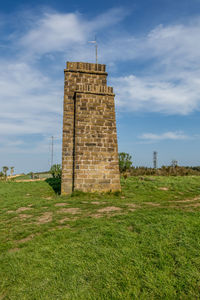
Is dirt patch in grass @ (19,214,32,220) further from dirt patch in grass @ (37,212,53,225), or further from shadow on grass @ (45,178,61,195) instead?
shadow on grass @ (45,178,61,195)

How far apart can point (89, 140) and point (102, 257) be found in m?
6.74

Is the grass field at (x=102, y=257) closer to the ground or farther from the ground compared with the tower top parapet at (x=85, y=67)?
closer to the ground

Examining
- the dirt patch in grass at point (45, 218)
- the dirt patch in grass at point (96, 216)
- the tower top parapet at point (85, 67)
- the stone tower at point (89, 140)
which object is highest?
the tower top parapet at point (85, 67)

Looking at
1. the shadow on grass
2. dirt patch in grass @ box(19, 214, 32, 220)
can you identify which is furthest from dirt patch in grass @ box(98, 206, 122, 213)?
the shadow on grass

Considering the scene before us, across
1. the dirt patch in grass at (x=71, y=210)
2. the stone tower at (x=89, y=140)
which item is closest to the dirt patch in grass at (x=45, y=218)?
the dirt patch in grass at (x=71, y=210)

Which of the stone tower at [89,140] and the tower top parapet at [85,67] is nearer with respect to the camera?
the stone tower at [89,140]

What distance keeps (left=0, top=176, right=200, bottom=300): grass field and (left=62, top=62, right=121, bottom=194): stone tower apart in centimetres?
399

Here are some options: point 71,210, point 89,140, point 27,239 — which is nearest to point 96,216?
point 71,210

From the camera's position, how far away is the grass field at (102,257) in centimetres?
285

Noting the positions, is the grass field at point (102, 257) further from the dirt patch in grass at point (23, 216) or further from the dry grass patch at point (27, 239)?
the dirt patch in grass at point (23, 216)

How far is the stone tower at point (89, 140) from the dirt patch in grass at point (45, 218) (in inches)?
133

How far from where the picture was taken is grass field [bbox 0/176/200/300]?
112 inches

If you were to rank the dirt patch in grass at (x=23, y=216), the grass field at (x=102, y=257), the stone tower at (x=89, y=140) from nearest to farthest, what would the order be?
the grass field at (x=102, y=257) → the dirt patch in grass at (x=23, y=216) → the stone tower at (x=89, y=140)

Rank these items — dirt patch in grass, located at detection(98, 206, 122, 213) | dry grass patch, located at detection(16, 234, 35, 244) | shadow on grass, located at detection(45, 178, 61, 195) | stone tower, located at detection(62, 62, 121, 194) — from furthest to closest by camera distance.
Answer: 1. shadow on grass, located at detection(45, 178, 61, 195)
2. stone tower, located at detection(62, 62, 121, 194)
3. dirt patch in grass, located at detection(98, 206, 122, 213)
4. dry grass patch, located at detection(16, 234, 35, 244)
